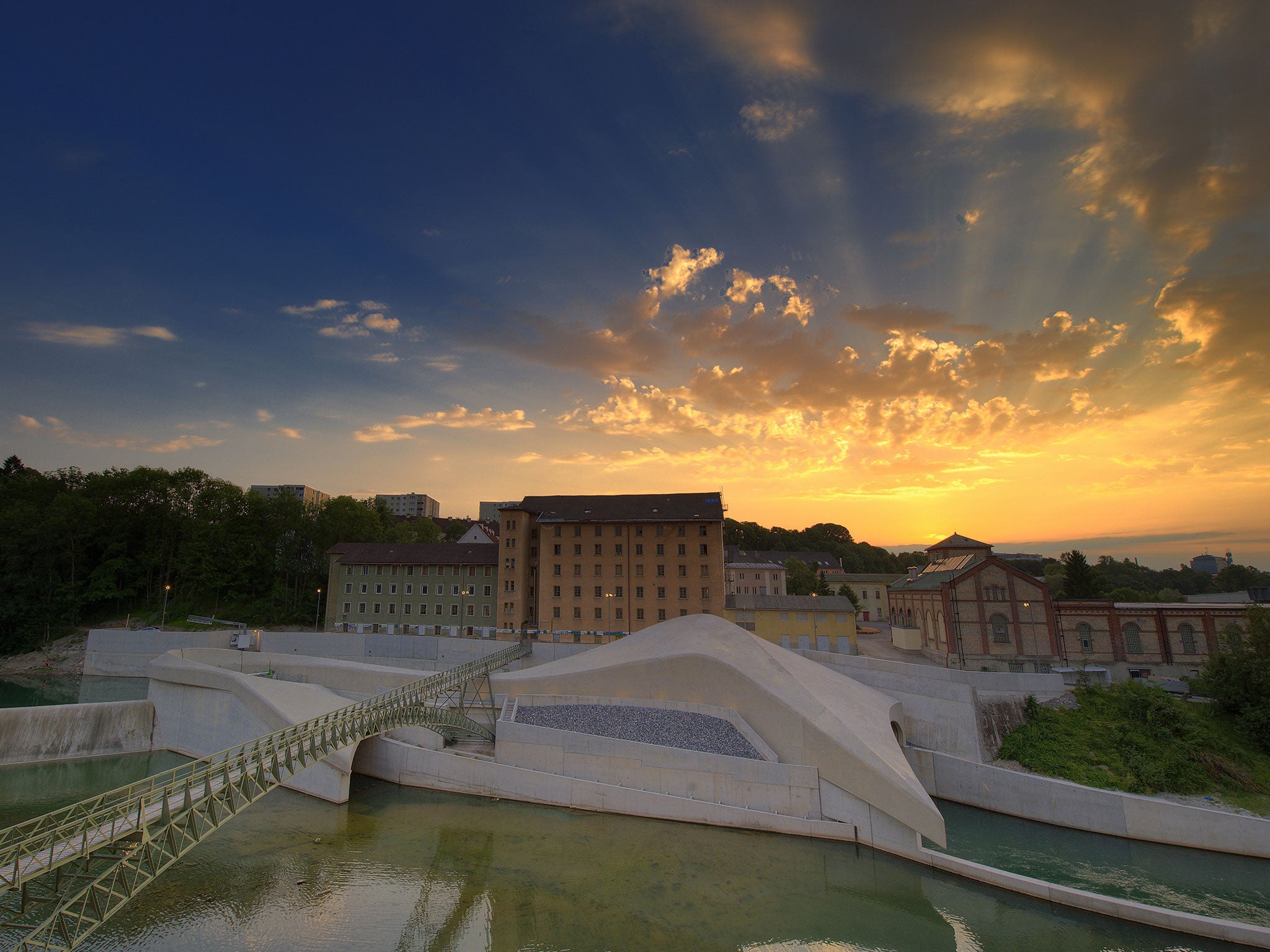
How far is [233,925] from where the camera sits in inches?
643

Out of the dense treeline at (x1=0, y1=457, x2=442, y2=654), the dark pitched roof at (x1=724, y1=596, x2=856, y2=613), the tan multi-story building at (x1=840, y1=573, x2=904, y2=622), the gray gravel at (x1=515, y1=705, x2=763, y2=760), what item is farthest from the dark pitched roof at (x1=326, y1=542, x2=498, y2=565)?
the tan multi-story building at (x1=840, y1=573, x2=904, y2=622)

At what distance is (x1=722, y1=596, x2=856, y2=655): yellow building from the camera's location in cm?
4625

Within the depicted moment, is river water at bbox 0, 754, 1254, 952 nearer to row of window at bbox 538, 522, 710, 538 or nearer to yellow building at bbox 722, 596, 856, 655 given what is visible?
yellow building at bbox 722, 596, 856, 655

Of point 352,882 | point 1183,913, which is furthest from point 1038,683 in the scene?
point 352,882

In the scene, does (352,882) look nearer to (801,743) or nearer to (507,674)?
(507,674)

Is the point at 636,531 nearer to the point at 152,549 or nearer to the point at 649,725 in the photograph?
the point at 649,725

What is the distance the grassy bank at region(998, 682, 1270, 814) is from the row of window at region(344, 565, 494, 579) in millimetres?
44475

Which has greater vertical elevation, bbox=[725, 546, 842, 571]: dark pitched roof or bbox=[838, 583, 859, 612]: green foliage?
bbox=[725, 546, 842, 571]: dark pitched roof

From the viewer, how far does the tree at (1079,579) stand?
5603cm

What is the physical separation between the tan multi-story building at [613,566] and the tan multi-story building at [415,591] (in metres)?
3.31

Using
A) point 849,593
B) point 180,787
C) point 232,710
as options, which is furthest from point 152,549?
point 849,593

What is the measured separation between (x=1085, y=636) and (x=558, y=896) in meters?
39.9

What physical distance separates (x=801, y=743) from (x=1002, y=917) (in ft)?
A: 27.2

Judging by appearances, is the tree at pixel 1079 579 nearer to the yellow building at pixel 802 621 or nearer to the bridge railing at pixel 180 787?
the yellow building at pixel 802 621
